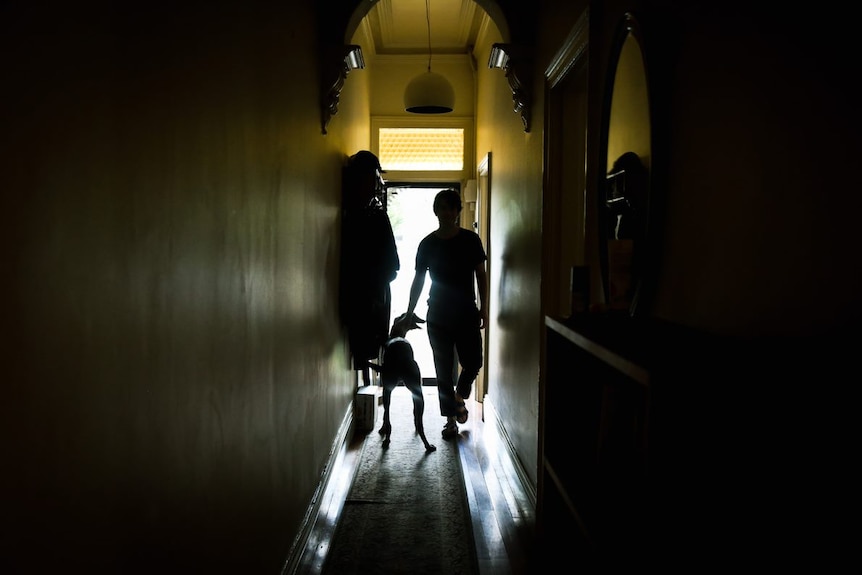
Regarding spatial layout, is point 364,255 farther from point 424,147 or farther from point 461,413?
point 424,147

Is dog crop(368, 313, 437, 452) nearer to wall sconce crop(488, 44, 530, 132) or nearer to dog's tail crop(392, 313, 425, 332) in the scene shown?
dog's tail crop(392, 313, 425, 332)

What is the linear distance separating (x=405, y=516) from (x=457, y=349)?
143cm

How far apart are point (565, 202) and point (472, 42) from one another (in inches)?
143

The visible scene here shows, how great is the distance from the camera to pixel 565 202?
2.77 m

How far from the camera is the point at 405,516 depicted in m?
3.19

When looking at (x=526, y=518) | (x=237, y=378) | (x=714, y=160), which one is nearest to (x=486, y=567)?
(x=526, y=518)

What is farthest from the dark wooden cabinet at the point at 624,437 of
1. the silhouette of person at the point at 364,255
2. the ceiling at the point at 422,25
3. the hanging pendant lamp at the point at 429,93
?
the ceiling at the point at 422,25

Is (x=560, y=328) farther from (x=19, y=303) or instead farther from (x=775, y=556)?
(x=19, y=303)

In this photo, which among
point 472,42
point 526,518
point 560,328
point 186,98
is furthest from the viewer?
point 472,42

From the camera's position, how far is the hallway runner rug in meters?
2.70

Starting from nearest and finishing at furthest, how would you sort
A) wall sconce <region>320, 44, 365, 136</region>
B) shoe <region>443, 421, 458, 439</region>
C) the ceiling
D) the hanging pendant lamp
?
wall sconce <region>320, 44, 365, 136</region> < the hanging pendant lamp < shoe <region>443, 421, 458, 439</region> < the ceiling

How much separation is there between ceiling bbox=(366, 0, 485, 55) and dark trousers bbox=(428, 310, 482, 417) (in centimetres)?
245

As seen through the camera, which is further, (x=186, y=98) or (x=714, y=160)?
(x=186, y=98)

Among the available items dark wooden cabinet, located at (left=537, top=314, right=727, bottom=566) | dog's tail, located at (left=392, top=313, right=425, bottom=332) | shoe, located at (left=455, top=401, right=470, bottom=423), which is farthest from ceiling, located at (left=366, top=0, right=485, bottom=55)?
dark wooden cabinet, located at (left=537, top=314, right=727, bottom=566)
